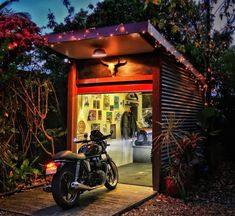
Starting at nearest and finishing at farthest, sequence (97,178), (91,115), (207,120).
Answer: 1. (97,178)
2. (207,120)
3. (91,115)

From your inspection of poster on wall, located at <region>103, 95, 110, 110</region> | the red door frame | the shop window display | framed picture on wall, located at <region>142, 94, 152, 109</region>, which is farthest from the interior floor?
framed picture on wall, located at <region>142, 94, 152, 109</region>

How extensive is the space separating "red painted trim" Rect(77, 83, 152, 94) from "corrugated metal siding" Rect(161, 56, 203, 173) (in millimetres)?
377

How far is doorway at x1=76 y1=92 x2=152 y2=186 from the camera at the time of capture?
26.0 feet

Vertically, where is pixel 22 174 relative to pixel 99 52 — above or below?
below

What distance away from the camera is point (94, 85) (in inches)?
288

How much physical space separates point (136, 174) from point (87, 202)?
2.84 m

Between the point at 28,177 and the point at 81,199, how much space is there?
4.88ft

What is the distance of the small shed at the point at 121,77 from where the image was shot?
240 inches

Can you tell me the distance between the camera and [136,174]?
8086 mm

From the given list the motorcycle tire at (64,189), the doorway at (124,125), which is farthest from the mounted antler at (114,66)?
the motorcycle tire at (64,189)

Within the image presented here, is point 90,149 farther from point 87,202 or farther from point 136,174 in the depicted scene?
point 136,174

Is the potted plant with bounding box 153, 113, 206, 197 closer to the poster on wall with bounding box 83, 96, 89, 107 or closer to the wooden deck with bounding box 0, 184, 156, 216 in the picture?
the wooden deck with bounding box 0, 184, 156, 216

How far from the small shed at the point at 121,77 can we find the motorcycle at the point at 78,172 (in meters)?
1.06

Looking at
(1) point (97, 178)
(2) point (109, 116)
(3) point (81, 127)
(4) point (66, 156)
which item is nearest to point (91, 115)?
(3) point (81, 127)
